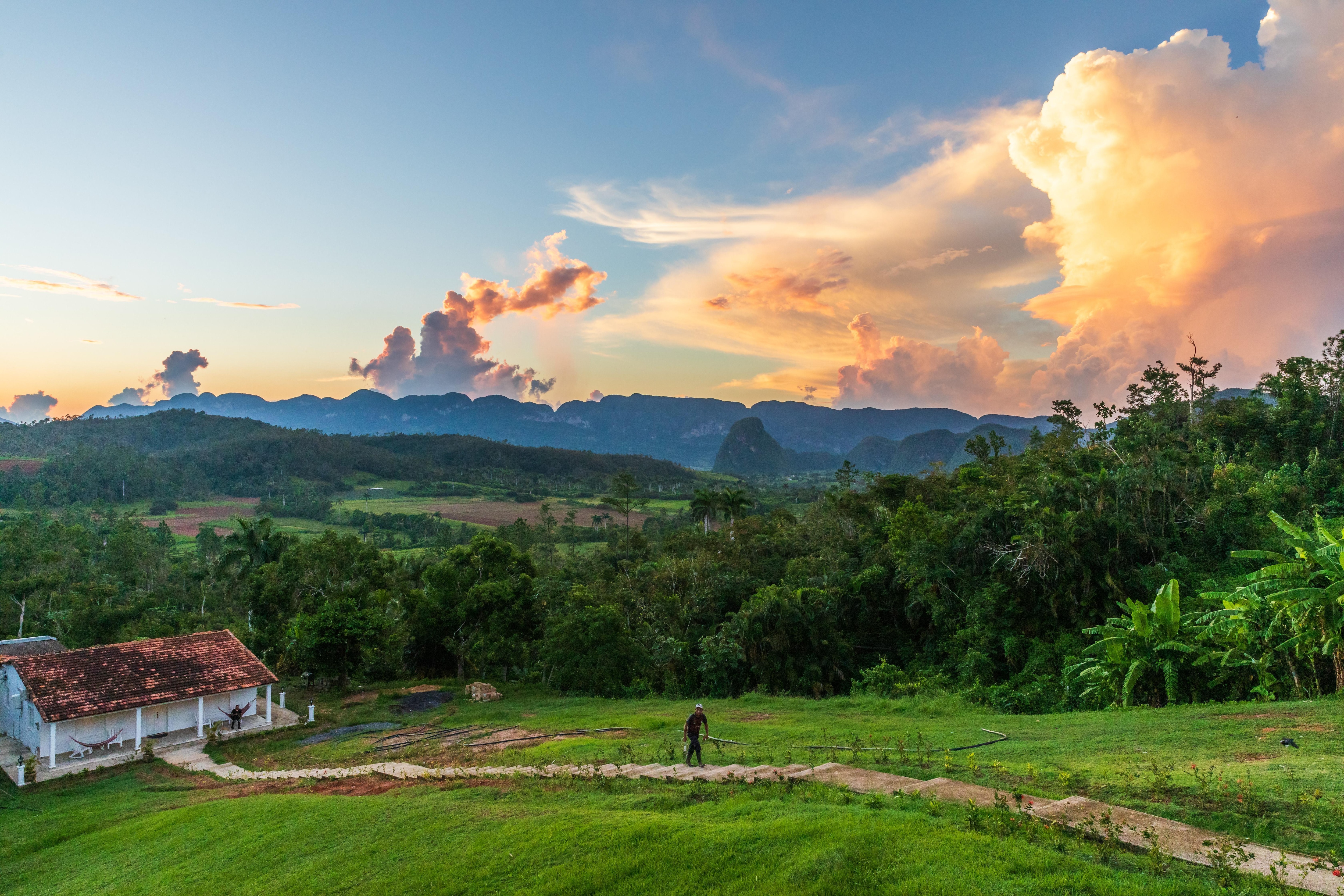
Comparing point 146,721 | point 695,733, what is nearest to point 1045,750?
point 695,733

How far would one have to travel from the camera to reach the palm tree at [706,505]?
55.5 metres

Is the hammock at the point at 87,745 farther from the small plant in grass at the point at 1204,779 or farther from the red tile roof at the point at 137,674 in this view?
the small plant in grass at the point at 1204,779

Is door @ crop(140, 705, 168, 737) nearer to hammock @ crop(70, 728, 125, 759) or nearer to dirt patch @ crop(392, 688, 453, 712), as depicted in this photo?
hammock @ crop(70, 728, 125, 759)

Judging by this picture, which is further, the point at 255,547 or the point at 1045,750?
the point at 255,547

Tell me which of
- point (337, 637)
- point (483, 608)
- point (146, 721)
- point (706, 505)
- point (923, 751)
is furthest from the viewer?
point (706, 505)

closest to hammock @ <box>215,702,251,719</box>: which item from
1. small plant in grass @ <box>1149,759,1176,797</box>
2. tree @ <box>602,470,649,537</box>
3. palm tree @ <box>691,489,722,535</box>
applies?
small plant in grass @ <box>1149,759,1176,797</box>

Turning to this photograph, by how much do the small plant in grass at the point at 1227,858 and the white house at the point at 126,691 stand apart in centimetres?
2598

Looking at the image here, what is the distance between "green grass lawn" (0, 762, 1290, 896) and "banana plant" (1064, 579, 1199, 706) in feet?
32.6

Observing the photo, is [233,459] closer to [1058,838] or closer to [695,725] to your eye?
[695,725]

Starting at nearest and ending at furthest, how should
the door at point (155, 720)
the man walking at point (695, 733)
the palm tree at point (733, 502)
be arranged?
the man walking at point (695, 733) → the door at point (155, 720) → the palm tree at point (733, 502)

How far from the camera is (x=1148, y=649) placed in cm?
1473

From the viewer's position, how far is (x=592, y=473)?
535 feet

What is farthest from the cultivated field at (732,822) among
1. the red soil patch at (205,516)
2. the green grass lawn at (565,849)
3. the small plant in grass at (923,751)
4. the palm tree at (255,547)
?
the red soil patch at (205,516)

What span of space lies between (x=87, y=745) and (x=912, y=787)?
2403 cm
